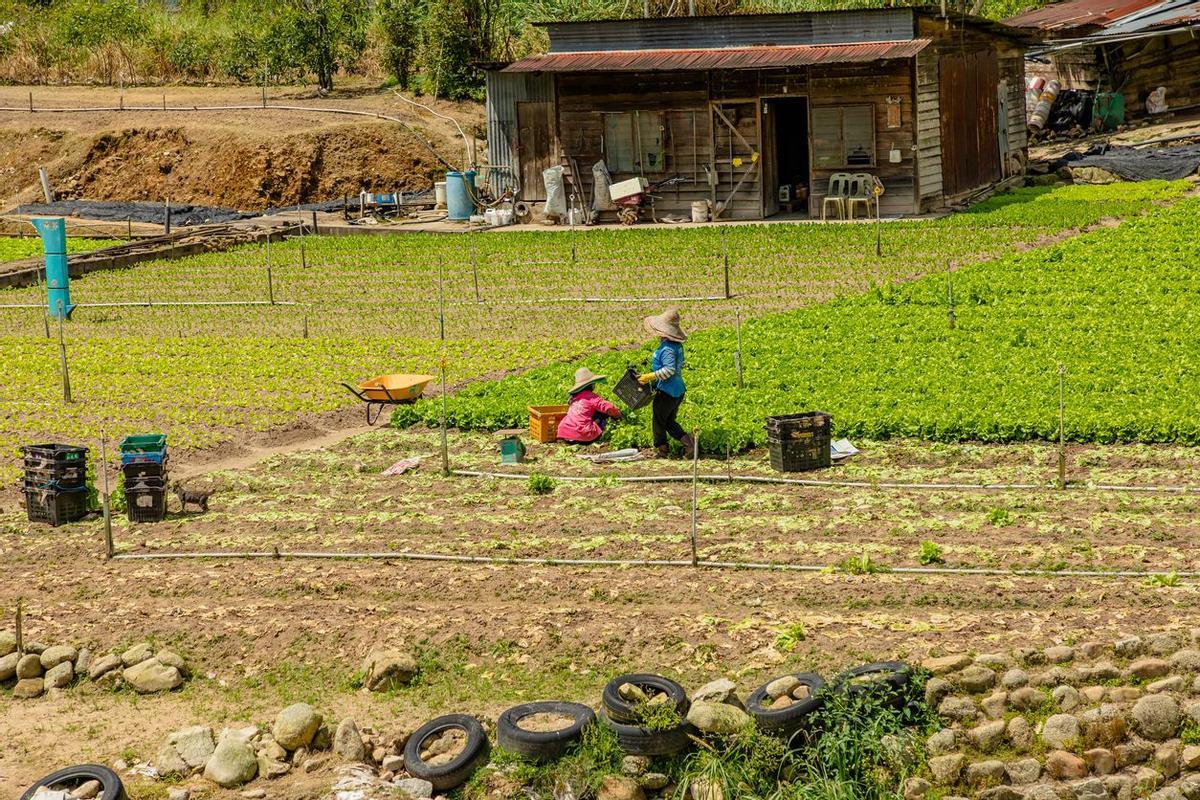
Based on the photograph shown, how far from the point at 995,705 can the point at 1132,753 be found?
3.17 feet

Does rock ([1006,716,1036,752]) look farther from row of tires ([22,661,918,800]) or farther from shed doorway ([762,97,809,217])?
shed doorway ([762,97,809,217])

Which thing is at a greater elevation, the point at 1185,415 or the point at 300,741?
the point at 1185,415

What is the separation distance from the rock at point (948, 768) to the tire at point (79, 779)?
5.64 meters

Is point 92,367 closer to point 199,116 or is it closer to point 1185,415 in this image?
point 1185,415

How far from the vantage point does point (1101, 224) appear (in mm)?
33406

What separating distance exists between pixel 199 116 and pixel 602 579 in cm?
4047

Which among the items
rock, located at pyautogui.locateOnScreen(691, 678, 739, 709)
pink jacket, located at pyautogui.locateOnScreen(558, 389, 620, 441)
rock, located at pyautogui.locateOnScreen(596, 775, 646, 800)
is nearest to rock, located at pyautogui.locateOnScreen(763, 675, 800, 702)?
rock, located at pyautogui.locateOnScreen(691, 678, 739, 709)

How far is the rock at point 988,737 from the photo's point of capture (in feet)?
37.5

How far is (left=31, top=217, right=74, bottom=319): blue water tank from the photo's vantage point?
97.7ft

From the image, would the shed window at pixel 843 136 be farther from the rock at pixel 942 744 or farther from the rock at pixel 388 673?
the rock at pixel 942 744

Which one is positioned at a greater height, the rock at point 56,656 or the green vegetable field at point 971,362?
the green vegetable field at point 971,362

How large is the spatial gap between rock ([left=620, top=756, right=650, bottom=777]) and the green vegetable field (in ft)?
21.2

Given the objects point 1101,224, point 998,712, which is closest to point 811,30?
point 1101,224

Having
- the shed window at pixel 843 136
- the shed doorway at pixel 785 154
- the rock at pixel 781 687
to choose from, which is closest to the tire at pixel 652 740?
the rock at pixel 781 687
